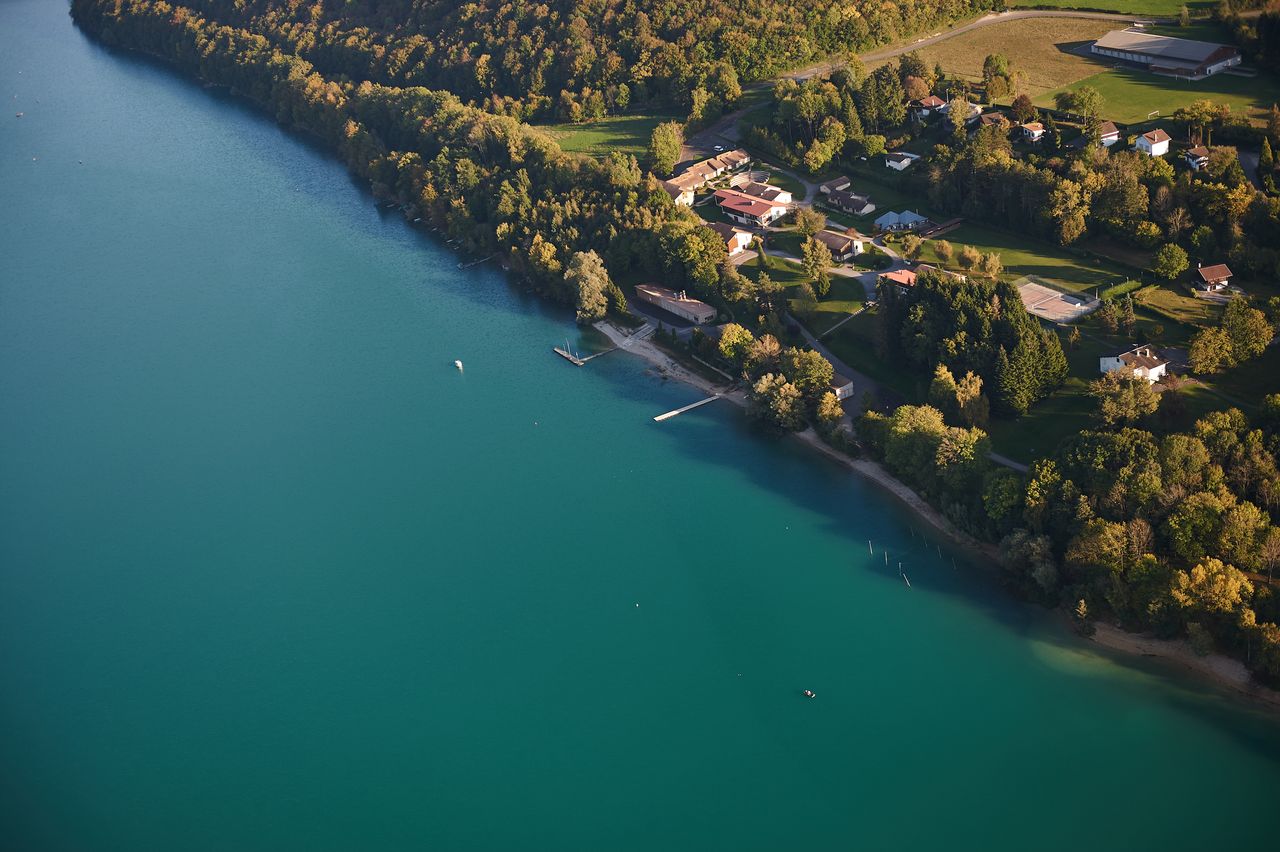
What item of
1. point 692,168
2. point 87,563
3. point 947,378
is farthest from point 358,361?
point 947,378

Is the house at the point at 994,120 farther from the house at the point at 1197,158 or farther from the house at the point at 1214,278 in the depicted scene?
the house at the point at 1214,278

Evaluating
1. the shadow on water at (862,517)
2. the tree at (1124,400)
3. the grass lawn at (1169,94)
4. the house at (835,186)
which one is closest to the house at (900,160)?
the house at (835,186)

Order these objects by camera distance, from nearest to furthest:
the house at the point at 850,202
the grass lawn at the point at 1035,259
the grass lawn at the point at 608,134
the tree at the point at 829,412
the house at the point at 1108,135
→ the tree at the point at 829,412 → the grass lawn at the point at 1035,259 → the house at the point at 1108,135 → the house at the point at 850,202 → the grass lawn at the point at 608,134

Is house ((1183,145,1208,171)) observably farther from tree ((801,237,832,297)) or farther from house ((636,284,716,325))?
house ((636,284,716,325))

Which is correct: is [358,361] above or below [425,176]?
below

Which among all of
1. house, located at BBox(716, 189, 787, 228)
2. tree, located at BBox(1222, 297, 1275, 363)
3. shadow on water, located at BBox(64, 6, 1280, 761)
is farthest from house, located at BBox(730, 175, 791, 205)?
tree, located at BBox(1222, 297, 1275, 363)

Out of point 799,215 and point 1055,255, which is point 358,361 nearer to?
point 799,215

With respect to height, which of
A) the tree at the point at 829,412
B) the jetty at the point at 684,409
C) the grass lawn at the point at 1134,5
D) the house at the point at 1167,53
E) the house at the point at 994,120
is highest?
the grass lawn at the point at 1134,5
